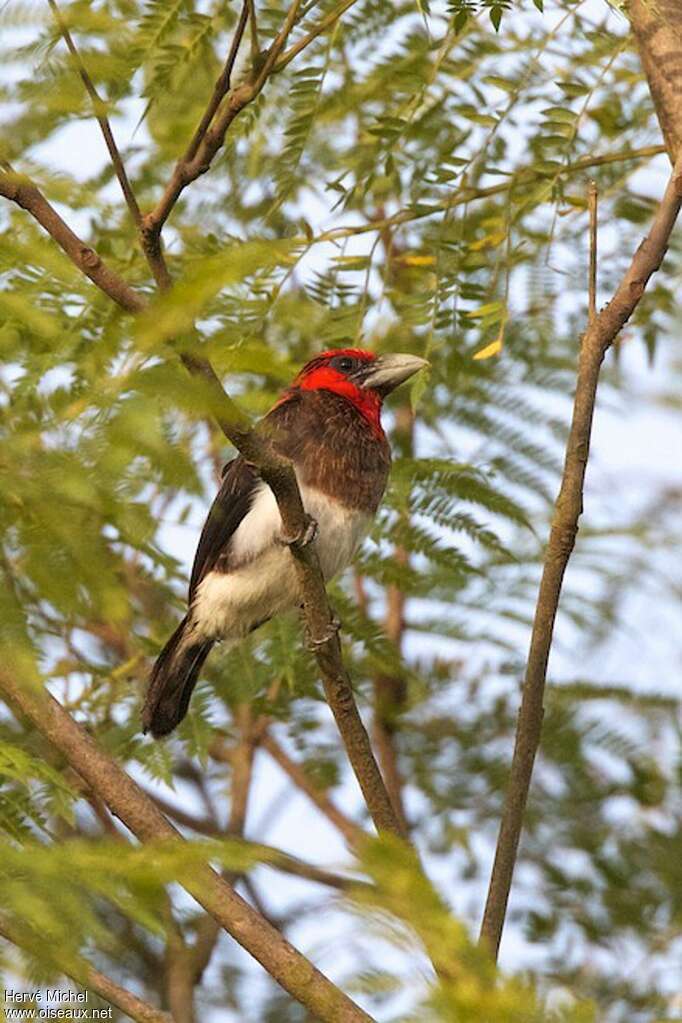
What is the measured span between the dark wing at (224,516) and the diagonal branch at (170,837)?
1.39m

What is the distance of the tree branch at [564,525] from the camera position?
136 inches

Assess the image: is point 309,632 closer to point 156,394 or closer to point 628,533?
point 156,394

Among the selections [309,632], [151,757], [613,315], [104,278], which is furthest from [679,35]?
A: [151,757]

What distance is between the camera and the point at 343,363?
5.22 meters

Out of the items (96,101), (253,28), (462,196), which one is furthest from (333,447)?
(96,101)

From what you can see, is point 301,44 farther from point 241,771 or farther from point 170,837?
point 241,771

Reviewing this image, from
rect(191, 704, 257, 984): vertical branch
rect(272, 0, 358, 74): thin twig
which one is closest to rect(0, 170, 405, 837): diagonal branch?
rect(272, 0, 358, 74): thin twig

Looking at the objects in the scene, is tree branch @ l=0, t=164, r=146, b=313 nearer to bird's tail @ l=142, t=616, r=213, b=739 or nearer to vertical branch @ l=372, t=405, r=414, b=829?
bird's tail @ l=142, t=616, r=213, b=739

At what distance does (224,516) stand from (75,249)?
2346 millimetres

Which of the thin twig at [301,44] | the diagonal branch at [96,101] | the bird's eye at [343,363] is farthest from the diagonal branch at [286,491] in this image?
the bird's eye at [343,363]

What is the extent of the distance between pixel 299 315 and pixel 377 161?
0.50 m

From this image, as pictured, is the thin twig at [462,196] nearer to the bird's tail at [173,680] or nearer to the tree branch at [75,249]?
the bird's tail at [173,680]

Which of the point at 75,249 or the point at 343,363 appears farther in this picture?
the point at 343,363

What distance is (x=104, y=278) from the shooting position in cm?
259
